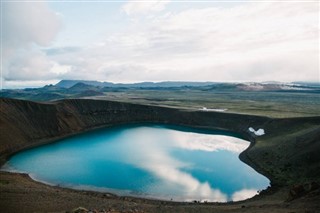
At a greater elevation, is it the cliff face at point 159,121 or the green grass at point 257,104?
the green grass at point 257,104

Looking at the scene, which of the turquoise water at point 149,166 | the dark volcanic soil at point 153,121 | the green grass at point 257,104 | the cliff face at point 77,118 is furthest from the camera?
the green grass at point 257,104

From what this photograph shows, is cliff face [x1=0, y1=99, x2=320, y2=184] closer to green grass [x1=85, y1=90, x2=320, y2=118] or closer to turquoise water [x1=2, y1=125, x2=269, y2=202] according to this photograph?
turquoise water [x1=2, y1=125, x2=269, y2=202]

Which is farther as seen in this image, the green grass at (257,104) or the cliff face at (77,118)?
the green grass at (257,104)

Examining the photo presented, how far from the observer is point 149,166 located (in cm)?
5281

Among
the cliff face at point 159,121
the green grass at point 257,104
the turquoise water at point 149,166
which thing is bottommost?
the turquoise water at point 149,166

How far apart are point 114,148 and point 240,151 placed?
25.1 meters

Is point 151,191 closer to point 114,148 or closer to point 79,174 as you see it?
point 79,174

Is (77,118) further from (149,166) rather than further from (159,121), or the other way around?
(149,166)

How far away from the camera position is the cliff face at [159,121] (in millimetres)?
50969

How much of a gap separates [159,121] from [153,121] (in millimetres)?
1873

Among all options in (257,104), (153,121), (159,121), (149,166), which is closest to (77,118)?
(153,121)

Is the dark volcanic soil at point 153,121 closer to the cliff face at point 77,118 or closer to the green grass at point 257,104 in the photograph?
the cliff face at point 77,118

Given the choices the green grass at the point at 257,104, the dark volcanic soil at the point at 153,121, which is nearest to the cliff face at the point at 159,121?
the dark volcanic soil at the point at 153,121

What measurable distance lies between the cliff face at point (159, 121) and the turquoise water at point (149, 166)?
3.40 m
